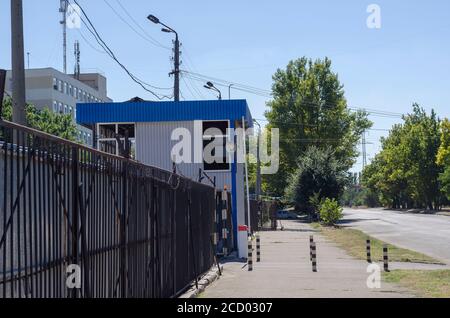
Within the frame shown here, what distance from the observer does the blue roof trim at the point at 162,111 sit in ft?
78.7

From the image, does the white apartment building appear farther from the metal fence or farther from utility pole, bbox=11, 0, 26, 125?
the metal fence

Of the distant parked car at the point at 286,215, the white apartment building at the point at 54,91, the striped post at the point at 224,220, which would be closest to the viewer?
the striped post at the point at 224,220

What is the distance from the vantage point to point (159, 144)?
25.0 metres

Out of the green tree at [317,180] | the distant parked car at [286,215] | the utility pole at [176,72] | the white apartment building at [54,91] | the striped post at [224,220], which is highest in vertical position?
the white apartment building at [54,91]

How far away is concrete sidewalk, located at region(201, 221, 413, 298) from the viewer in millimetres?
12711

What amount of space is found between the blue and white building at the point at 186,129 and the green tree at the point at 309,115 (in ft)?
173

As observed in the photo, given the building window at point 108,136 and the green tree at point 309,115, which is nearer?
the building window at point 108,136

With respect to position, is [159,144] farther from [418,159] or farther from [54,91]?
[418,159]

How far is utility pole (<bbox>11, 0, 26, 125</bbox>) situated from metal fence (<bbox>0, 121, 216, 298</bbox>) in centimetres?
316

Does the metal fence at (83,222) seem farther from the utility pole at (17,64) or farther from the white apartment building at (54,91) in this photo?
the white apartment building at (54,91)

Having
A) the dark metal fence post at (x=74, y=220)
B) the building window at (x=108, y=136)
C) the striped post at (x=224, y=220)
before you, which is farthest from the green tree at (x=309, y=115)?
the dark metal fence post at (x=74, y=220)

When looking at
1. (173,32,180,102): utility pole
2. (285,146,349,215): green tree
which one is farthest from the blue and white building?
(285,146,349,215): green tree
